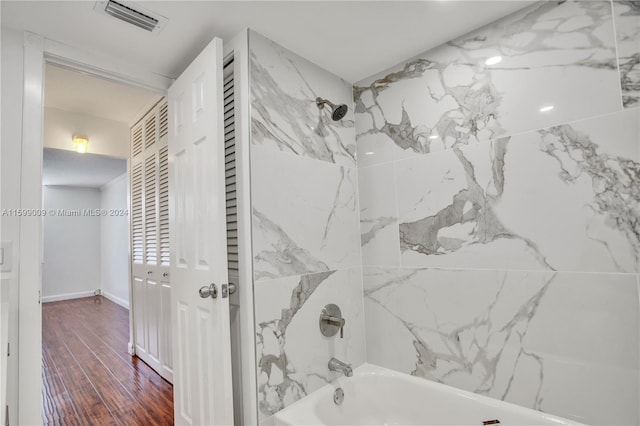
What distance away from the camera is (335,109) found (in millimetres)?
1817

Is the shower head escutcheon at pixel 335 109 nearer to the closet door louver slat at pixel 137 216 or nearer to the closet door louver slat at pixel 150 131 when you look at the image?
the closet door louver slat at pixel 150 131

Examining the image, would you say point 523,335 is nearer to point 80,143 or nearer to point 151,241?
point 151,241

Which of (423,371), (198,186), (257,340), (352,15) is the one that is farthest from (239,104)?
(423,371)

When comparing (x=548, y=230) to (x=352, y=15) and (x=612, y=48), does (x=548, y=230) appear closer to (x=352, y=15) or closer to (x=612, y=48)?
(x=612, y=48)

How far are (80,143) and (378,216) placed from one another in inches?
111

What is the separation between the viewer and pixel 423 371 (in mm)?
1759

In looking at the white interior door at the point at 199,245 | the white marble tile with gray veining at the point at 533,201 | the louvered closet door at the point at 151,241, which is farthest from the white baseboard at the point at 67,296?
the white marble tile with gray veining at the point at 533,201

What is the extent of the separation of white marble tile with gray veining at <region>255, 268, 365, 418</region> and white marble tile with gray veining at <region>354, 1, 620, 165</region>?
2.86 ft

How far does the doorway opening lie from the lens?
2.31 m

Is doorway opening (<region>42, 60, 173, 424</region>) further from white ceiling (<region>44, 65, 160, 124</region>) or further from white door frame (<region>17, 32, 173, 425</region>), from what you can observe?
white door frame (<region>17, 32, 173, 425</region>)

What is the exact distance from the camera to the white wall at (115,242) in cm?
576

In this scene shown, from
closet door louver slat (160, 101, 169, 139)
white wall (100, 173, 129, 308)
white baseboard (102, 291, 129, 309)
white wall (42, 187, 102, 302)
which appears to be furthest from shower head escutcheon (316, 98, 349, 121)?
white wall (42, 187, 102, 302)

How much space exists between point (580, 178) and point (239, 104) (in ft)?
5.07

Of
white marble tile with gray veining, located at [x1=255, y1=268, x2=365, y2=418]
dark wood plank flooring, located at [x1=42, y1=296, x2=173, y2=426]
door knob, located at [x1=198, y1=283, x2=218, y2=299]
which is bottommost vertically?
dark wood plank flooring, located at [x1=42, y1=296, x2=173, y2=426]
